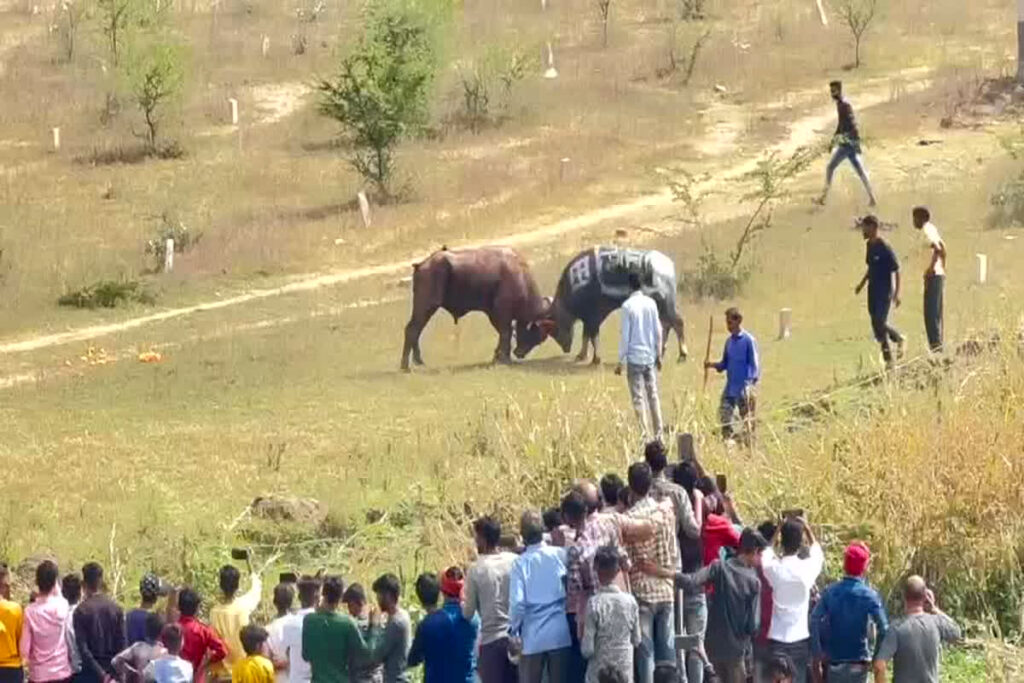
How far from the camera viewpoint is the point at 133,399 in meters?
23.7

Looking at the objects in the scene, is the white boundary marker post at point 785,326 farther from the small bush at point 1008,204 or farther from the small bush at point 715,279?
the small bush at point 1008,204

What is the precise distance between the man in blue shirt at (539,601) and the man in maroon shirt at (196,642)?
63.7 inches

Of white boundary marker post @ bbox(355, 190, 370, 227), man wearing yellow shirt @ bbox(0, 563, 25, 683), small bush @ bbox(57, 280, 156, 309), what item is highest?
man wearing yellow shirt @ bbox(0, 563, 25, 683)

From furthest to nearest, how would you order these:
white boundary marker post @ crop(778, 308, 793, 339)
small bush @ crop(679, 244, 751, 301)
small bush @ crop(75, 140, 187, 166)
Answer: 1. small bush @ crop(75, 140, 187, 166)
2. small bush @ crop(679, 244, 751, 301)
3. white boundary marker post @ crop(778, 308, 793, 339)

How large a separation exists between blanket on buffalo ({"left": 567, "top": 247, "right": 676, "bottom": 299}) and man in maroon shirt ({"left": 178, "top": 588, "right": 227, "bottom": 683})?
1324 centimetres

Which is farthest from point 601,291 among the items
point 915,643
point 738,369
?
point 915,643

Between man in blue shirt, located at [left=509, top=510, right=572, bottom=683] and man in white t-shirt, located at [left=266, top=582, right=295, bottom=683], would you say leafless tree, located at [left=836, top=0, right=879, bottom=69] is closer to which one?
man in blue shirt, located at [left=509, top=510, right=572, bottom=683]

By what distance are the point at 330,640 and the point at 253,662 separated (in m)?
0.48

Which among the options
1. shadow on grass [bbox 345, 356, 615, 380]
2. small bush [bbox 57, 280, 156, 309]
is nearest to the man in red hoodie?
shadow on grass [bbox 345, 356, 615, 380]

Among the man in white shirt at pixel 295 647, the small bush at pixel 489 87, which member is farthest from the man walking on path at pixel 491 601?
the small bush at pixel 489 87

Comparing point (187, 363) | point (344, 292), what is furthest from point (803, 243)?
point (187, 363)

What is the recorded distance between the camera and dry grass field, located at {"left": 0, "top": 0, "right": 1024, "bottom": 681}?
49.4 feet

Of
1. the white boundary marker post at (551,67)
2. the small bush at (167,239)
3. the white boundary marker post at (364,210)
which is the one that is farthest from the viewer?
the white boundary marker post at (551,67)

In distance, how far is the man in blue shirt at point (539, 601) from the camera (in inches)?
432
